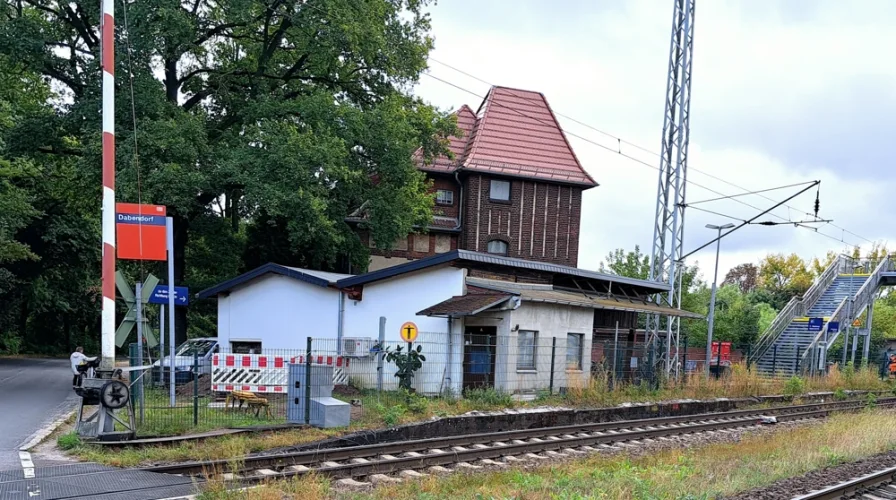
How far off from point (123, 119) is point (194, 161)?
278 centimetres

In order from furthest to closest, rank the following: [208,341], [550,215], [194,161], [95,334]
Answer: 1. [95,334]
2. [550,215]
3. [208,341]
4. [194,161]

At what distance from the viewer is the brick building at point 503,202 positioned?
38.7 m

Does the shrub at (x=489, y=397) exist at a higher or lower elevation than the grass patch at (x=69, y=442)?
higher

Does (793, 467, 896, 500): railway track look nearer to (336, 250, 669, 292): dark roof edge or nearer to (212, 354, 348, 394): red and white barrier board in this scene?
(336, 250, 669, 292): dark roof edge

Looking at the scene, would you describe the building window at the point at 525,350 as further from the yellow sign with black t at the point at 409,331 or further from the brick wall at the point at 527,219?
the brick wall at the point at 527,219

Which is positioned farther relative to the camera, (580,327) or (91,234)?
(91,234)

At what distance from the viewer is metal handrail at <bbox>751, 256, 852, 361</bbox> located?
1548 inches

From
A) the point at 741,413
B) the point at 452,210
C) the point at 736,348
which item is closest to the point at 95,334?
the point at 452,210

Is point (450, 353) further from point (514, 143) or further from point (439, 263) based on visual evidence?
point (514, 143)

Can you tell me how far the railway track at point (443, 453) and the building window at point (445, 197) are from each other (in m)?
22.4

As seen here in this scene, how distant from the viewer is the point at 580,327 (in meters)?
23.5

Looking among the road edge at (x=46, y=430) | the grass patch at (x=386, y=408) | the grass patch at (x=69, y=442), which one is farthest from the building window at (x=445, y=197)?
the grass patch at (x=69, y=442)

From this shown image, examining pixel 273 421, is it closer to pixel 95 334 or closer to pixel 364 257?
pixel 364 257

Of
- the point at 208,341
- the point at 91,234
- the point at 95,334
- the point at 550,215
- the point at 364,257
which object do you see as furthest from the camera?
the point at 95,334
